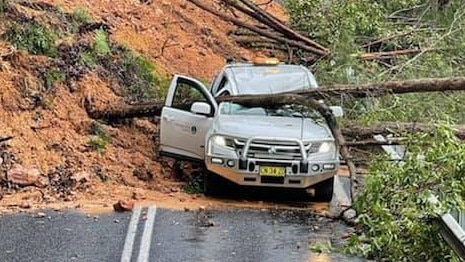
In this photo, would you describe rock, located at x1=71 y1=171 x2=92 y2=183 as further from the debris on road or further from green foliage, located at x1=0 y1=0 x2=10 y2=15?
green foliage, located at x1=0 y1=0 x2=10 y2=15

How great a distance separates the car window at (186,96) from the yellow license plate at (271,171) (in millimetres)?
1904

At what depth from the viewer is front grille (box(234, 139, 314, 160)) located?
12359 millimetres

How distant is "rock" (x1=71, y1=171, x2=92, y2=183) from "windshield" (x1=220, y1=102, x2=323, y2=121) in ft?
7.27

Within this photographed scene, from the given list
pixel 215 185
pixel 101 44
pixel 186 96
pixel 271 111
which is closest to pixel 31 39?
pixel 101 44

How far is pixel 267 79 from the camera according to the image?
1426cm

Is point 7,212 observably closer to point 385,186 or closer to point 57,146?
point 57,146

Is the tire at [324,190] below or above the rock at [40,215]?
above

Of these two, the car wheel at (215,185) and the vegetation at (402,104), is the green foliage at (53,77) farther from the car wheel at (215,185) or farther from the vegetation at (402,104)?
the vegetation at (402,104)

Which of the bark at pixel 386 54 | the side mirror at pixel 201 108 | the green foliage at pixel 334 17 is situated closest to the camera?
the side mirror at pixel 201 108

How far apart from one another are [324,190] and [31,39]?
19.9 feet

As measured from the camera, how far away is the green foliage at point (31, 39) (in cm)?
1560

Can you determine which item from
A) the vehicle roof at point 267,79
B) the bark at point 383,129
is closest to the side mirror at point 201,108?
the vehicle roof at point 267,79

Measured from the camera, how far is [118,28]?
1853 centimetres

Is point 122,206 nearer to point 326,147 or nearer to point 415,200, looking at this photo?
point 326,147
